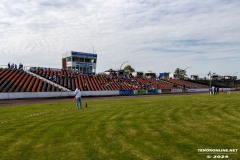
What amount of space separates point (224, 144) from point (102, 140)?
446 cm

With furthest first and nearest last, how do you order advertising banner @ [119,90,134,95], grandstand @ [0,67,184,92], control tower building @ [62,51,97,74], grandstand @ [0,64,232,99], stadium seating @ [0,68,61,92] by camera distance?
control tower building @ [62,51,97,74] → advertising banner @ [119,90,134,95] → grandstand @ [0,67,184,92] → grandstand @ [0,64,232,99] → stadium seating @ [0,68,61,92]

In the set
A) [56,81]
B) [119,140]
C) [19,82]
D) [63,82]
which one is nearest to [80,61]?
[63,82]

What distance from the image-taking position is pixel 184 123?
1333 cm

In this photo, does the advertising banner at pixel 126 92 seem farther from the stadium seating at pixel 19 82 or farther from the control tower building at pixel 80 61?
the control tower building at pixel 80 61

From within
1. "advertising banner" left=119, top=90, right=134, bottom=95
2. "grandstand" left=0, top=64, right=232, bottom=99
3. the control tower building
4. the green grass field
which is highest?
the control tower building

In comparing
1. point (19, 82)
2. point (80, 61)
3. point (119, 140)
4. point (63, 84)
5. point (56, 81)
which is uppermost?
point (80, 61)

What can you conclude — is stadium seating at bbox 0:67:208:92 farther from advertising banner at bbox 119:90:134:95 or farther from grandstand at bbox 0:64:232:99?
advertising banner at bbox 119:90:134:95

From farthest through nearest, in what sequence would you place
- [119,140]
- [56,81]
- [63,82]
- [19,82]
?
1. [63,82]
2. [56,81]
3. [19,82]
4. [119,140]

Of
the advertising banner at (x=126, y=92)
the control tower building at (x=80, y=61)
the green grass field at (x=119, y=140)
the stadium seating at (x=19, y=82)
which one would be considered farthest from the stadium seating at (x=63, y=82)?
the green grass field at (x=119, y=140)

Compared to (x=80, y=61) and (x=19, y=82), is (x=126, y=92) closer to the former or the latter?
(x=80, y=61)

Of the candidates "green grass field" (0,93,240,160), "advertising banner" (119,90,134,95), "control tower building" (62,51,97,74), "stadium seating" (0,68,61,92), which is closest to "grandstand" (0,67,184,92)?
"stadium seating" (0,68,61,92)

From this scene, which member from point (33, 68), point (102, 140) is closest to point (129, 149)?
point (102, 140)

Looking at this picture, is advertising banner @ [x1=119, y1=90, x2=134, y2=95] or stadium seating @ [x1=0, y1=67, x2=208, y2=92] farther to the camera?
advertising banner @ [x1=119, y1=90, x2=134, y2=95]

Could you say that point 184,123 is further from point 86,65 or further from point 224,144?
point 86,65
